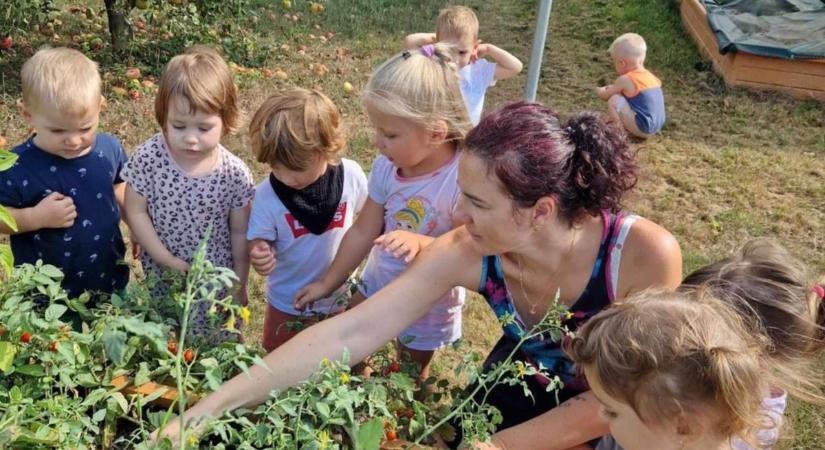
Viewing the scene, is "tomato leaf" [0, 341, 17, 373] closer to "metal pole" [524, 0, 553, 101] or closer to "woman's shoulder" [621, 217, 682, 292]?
"woman's shoulder" [621, 217, 682, 292]

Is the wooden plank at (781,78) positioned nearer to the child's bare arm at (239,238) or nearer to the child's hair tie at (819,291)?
the child's hair tie at (819,291)

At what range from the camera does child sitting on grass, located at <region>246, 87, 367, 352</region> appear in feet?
6.33

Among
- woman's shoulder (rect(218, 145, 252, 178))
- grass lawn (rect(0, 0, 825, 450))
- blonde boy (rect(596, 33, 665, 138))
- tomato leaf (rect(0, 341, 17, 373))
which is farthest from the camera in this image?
blonde boy (rect(596, 33, 665, 138))

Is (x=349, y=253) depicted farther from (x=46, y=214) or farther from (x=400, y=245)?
(x=46, y=214)

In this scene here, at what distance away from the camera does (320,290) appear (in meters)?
2.04

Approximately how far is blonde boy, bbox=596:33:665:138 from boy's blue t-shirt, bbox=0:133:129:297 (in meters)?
3.29

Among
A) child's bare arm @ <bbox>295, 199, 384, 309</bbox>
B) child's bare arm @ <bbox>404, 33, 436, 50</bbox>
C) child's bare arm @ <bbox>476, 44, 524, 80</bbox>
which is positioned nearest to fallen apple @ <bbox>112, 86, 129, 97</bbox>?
child's bare arm @ <bbox>404, 33, 436, 50</bbox>

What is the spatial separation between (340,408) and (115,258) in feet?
3.85

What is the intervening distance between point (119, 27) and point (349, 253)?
3298 mm

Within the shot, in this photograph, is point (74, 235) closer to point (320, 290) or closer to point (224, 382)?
point (320, 290)

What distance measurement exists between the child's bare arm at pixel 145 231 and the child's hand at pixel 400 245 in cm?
63

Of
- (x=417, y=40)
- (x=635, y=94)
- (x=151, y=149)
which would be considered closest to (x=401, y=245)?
(x=151, y=149)

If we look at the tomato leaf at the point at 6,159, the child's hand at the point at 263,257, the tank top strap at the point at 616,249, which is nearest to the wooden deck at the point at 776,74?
the tank top strap at the point at 616,249

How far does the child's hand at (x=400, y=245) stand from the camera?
1.73 metres
